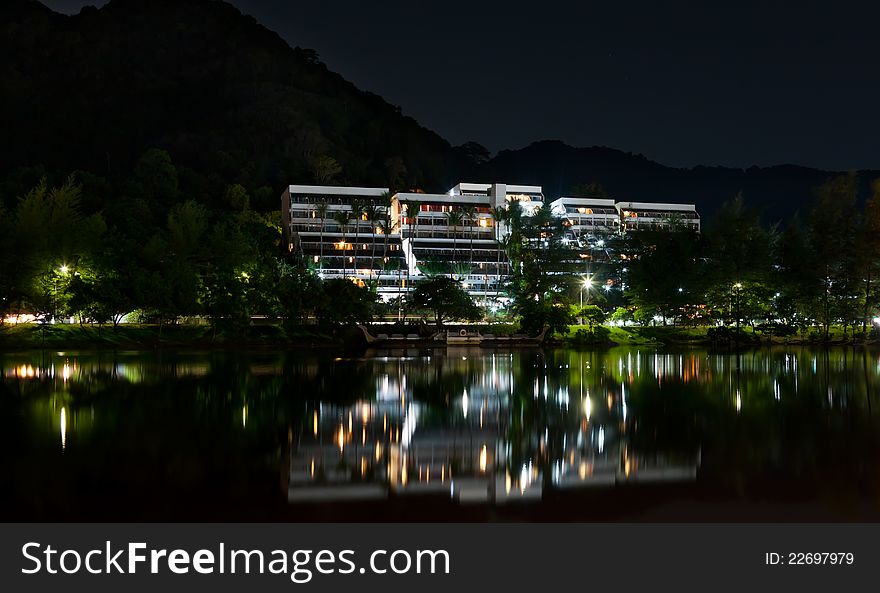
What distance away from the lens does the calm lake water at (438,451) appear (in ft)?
29.9

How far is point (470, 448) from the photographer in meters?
12.8

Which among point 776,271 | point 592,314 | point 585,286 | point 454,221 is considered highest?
point 454,221

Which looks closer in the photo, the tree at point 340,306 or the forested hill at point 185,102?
the tree at point 340,306

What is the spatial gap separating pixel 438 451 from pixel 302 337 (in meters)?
48.2

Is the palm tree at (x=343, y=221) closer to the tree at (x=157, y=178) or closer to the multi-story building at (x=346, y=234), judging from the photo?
the multi-story building at (x=346, y=234)

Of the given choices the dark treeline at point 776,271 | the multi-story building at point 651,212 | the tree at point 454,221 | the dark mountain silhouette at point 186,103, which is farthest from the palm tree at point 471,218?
the dark treeline at point 776,271

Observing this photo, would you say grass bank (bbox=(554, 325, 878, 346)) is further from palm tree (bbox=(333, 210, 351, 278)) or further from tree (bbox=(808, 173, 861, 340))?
palm tree (bbox=(333, 210, 351, 278))

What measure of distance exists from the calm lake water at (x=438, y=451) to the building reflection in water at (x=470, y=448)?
5 cm

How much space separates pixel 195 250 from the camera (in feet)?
212

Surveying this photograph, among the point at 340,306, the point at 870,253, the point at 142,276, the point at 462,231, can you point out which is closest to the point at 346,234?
the point at 462,231

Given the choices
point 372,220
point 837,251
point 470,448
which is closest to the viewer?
point 470,448

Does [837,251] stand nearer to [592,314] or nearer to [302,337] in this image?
[592,314]
